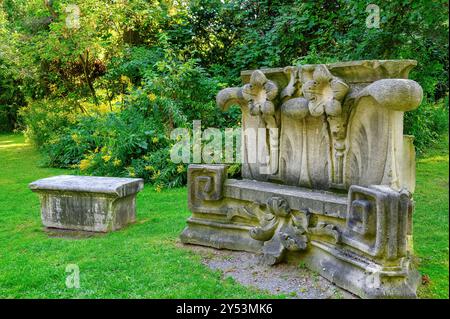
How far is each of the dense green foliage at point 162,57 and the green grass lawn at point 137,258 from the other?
2186 millimetres

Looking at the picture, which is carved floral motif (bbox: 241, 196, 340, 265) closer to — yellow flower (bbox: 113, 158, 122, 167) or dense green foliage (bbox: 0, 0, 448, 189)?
dense green foliage (bbox: 0, 0, 448, 189)

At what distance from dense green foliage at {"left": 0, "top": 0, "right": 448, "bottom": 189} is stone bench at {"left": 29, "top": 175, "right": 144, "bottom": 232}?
2.45 metres

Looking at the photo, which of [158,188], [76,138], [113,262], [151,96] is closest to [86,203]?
[113,262]

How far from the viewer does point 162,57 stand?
38.2ft

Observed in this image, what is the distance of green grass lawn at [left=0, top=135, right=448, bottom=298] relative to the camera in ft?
12.4

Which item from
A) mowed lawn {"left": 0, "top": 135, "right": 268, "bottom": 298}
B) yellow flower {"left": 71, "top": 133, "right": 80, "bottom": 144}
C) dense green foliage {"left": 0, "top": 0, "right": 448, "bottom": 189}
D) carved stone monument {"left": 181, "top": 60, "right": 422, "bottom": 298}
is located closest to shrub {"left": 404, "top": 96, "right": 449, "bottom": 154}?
dense green foliage {"left": 0, "top": 0, "right": 448, "bottom": 189}

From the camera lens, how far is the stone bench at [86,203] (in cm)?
569

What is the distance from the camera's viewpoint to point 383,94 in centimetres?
342

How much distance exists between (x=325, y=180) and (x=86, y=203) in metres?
3.09

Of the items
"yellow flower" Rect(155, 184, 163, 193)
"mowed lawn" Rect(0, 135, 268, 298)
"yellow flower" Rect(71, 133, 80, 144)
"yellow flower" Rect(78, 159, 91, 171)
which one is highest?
"yellow flower" Rect(71, 133, 80, 144)

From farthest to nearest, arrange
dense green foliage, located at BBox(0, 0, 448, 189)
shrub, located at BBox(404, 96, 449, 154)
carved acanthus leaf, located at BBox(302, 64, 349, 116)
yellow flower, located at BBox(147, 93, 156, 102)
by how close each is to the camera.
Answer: shrub, located at BBox(404, 96, 449, 154), yellow flower, located at BBox(147, 93, 156, 102), dense green foliage, located at BBox(0, 0, 448, 189), carved acanthus leaf, located at BBox(302, 64, 349, 116)
